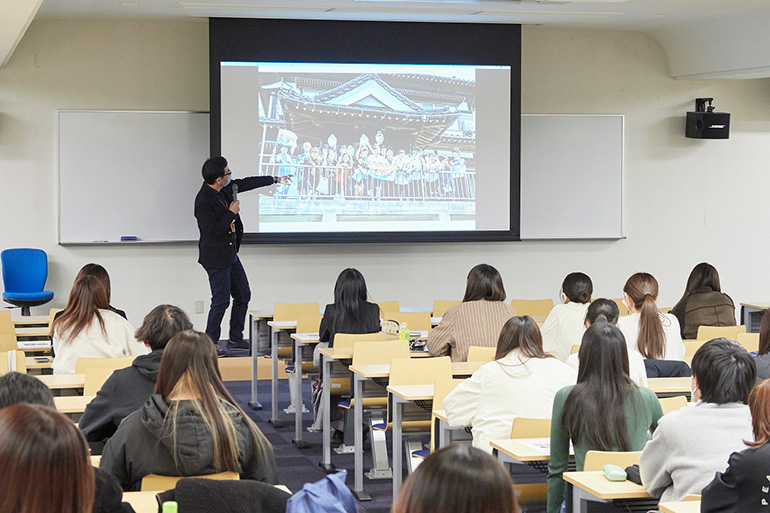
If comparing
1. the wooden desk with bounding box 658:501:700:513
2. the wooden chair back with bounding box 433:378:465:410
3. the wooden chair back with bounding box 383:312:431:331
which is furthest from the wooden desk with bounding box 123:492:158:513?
the wooden chair back with bounding box 383:312:431:331

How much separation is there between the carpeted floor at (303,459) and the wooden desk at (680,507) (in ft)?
8.03

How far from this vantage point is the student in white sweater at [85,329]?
535cm

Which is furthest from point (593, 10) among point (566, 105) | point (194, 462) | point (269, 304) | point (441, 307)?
point (194, 462)

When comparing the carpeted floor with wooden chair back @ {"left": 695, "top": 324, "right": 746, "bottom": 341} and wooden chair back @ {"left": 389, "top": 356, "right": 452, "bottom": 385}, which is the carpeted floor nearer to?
wooden chair back @ {"left": 389, "top": 356, "right": 452, "bottom": 385}

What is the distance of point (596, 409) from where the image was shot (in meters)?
3.65

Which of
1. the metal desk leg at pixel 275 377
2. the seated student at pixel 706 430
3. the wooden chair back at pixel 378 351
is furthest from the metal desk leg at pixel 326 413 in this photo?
the seated student at pixel 706 430

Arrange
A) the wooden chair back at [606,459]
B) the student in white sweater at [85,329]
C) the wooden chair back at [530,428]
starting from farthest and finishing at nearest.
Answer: the student in white sweater at [85,329] → the wooden chair back at [530,428] → the wooden chair back at [606,459]

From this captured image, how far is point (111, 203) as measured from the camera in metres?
9.71

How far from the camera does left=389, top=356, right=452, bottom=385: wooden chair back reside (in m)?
5.12

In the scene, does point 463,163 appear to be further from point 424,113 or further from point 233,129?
point 233,129

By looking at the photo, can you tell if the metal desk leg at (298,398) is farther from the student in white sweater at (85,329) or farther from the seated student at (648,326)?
the seated student at (648,326)

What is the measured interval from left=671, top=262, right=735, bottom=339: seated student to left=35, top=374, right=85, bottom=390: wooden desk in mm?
4361

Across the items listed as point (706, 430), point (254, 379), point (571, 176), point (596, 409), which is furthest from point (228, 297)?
point (706, 430)

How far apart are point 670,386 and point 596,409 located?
148 centimetres
